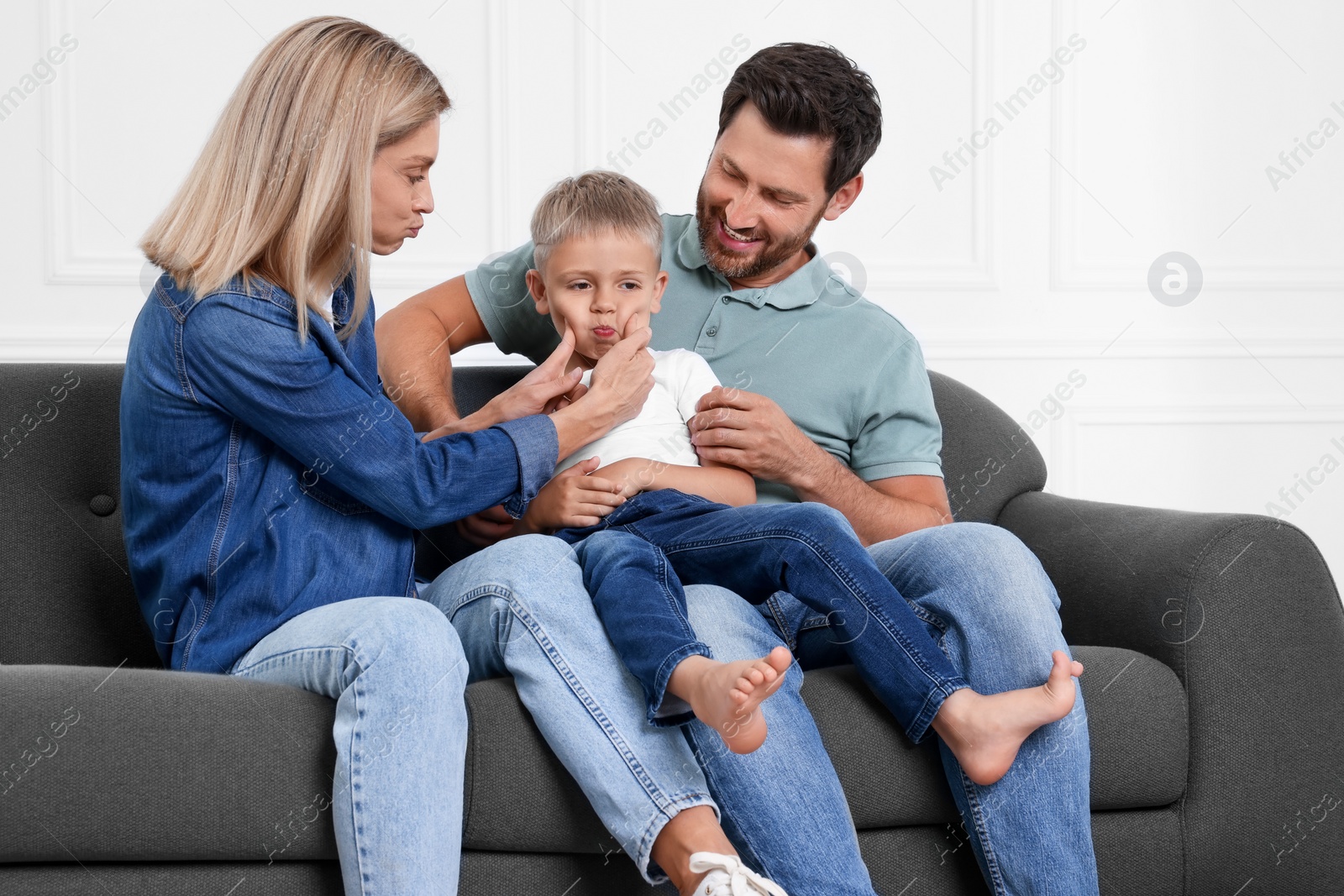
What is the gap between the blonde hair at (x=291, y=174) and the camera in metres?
1.30

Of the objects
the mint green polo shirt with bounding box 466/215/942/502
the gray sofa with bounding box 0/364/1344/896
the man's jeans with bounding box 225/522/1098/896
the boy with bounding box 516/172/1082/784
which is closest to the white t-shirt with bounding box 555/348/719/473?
the boy with bounding box 516/172/1082/784

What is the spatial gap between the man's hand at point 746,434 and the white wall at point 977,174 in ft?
3.77

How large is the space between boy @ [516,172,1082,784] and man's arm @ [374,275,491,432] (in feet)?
0.64

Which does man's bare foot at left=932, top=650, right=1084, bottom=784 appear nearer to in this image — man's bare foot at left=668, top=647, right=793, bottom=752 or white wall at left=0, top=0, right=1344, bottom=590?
man's bare foot at left=668, top=647, right=793, bottom=752

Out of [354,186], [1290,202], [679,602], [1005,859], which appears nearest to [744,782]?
[679,602]

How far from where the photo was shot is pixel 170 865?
1222mm

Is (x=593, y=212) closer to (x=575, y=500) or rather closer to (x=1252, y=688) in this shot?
(x=575, y=500)

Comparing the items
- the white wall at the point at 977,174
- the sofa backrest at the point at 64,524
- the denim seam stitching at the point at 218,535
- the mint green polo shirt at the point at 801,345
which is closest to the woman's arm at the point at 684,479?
the mint green polo shirt at the point at 801,345

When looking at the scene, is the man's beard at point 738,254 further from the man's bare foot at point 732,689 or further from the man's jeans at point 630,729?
the man's bare foot at point 732,689

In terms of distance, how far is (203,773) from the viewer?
46.8 inches

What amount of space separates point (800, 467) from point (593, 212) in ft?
1.51

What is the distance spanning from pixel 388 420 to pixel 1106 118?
2.31 m

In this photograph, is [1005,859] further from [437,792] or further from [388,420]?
[388,420]

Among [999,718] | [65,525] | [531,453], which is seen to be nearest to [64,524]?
[65,525]
